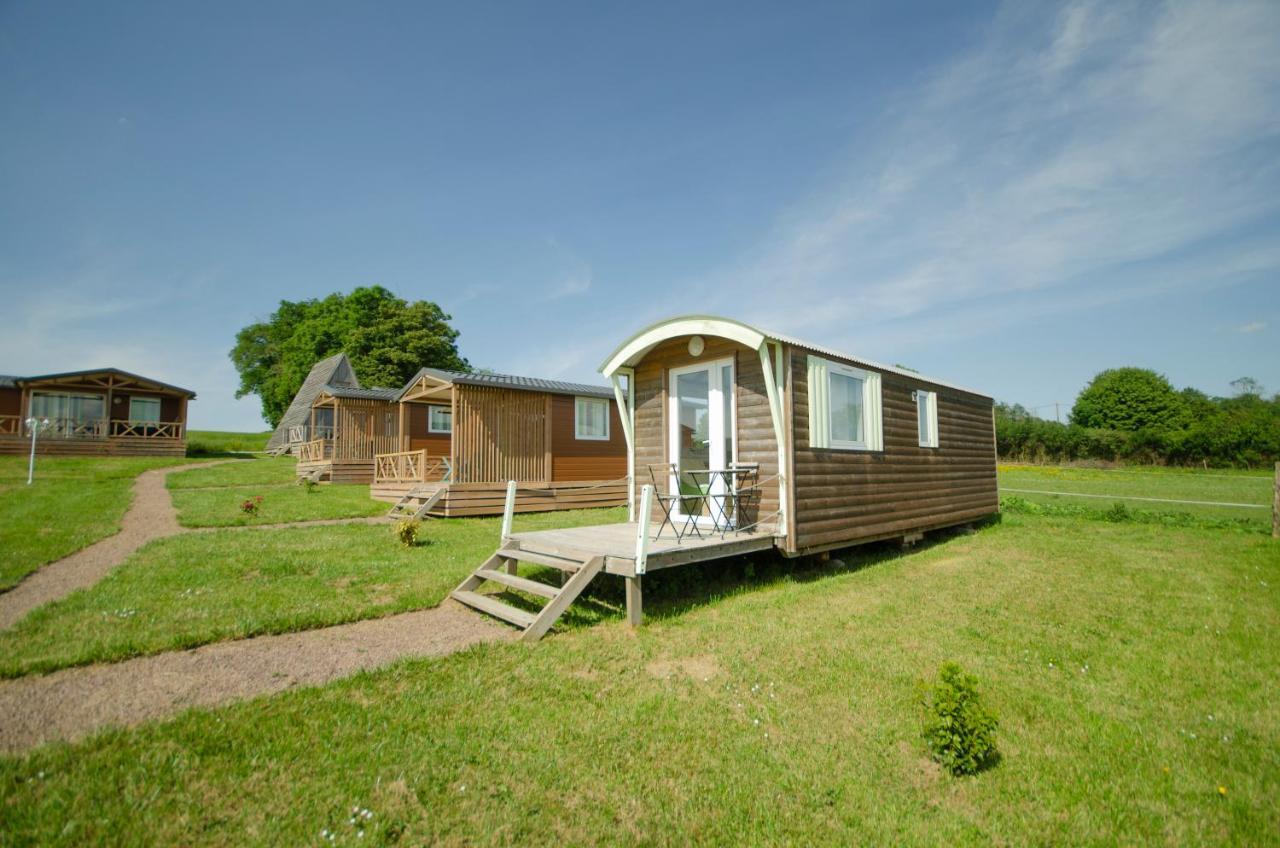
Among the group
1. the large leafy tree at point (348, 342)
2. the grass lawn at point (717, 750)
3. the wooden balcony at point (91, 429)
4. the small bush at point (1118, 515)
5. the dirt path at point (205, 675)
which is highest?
the large leafy tree at point (348, 342)

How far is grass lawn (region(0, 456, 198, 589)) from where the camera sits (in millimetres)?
7477

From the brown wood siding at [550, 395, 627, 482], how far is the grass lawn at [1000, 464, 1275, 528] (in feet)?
41.6

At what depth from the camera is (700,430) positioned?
8.27 meters

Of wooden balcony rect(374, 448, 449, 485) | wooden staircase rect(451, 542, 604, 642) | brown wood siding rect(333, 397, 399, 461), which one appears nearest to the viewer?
wooden staircase rect(451, 542, 604, 642)

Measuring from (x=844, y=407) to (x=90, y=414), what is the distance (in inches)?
1222

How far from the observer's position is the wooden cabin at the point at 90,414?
2258 centimetres

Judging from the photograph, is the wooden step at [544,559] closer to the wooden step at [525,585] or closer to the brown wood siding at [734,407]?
the wooden step at [525,585]

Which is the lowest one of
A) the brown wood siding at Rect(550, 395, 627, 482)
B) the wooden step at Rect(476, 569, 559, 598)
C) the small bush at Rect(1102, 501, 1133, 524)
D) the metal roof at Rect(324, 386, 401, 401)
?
the small bush at Rect(1102, 501, 1133, 524)

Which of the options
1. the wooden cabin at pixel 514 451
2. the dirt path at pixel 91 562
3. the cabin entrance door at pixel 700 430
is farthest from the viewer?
the wooden cabin at pixel 514 451

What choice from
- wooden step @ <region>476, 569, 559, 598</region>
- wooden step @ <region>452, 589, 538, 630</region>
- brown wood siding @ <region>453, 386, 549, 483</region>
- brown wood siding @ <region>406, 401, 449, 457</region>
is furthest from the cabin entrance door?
brown wood siding @ <region>406, 401, 449, 457</region>

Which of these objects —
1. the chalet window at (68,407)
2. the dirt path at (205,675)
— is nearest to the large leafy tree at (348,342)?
the chalet window at (68,407)

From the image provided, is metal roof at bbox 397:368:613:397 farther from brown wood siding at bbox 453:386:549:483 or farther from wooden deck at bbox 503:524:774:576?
wooden deck at bbox 503:524:774:576

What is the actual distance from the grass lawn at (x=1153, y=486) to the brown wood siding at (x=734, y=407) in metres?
12.4

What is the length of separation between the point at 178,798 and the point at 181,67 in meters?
12.1
